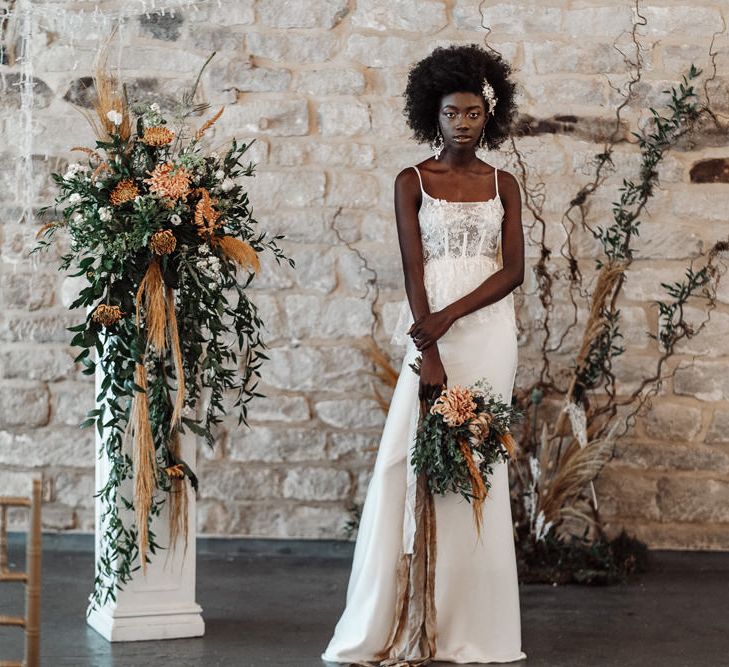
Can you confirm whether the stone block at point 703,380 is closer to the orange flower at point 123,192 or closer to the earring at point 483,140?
the earring at point 483,140

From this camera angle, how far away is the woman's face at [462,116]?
3479 millimetres

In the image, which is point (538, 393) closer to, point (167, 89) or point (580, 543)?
point (580, 543)

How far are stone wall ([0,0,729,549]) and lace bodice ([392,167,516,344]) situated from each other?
5.24 feet

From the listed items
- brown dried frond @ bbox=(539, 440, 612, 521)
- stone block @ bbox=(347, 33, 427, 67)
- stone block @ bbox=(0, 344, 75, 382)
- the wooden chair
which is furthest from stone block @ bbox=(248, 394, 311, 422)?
the wooden chair

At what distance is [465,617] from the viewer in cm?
350

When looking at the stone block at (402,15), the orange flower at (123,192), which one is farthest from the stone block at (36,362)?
the stone block at (402,15)

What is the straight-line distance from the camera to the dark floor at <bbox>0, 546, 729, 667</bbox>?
354 cm

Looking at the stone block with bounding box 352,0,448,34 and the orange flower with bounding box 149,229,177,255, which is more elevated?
the stone block with bounding box 352,0,448,34

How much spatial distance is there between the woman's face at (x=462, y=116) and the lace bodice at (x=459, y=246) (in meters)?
0.18

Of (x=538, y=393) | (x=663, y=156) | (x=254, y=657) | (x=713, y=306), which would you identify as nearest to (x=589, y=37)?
(x=663, y=156)

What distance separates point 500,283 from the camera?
3516mm

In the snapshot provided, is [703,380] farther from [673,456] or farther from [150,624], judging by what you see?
Answer: [150,624]

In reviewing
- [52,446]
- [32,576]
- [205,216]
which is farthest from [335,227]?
[32,576]

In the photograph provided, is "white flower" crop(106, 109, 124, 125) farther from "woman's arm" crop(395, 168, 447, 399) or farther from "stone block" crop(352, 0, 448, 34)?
"stone block" crop(352, 0, 448, 34)
